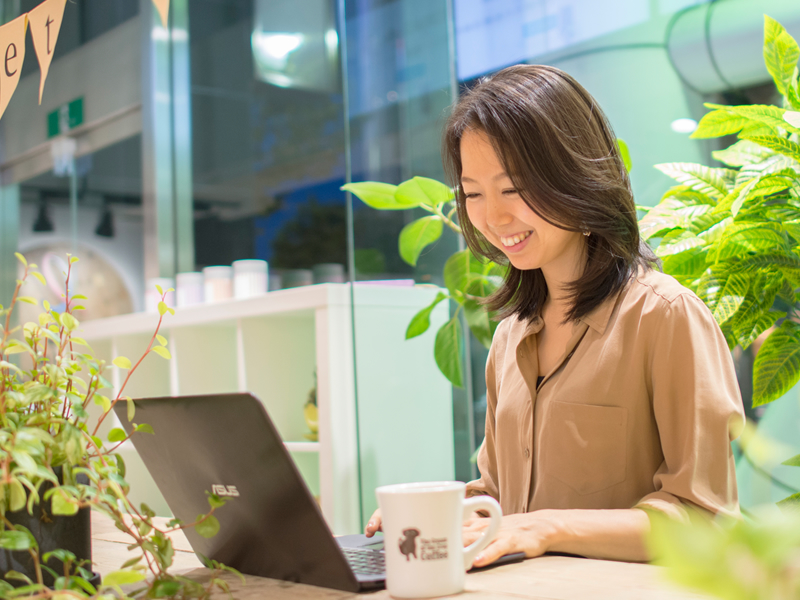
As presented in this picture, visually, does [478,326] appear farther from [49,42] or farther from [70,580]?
[70,580]

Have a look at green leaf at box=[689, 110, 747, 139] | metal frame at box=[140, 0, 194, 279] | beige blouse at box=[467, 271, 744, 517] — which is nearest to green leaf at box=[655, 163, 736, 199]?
green leaf at box=[689, 110, 747, 139]

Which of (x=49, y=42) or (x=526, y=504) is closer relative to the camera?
(x=49, y=42)

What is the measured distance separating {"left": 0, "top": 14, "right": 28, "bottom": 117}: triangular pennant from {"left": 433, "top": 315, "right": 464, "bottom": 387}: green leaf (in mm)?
1228

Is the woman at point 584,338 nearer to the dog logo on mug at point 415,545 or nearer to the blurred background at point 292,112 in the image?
the dog logo on mug at point 415,545

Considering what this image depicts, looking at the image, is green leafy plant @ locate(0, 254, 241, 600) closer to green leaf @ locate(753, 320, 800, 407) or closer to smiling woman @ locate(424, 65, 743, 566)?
smiling woman @ locate(424, 65, 743, 566)

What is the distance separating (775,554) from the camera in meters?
0.16

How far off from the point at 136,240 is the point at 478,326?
2553mm

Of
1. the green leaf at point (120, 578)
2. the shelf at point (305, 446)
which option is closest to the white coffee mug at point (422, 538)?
the green leaf at point (120, 578)

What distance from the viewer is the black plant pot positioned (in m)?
0.66

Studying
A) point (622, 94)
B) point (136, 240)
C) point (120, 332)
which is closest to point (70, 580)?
point (622, 94)

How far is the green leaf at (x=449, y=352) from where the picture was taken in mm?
2033

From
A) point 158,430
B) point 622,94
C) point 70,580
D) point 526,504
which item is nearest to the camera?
point 70,580

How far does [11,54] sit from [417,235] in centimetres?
115

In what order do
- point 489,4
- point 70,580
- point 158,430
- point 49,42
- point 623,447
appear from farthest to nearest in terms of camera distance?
point 489,4 < point 623,447 < point 49,42 < point 158,430 < point 70,580
